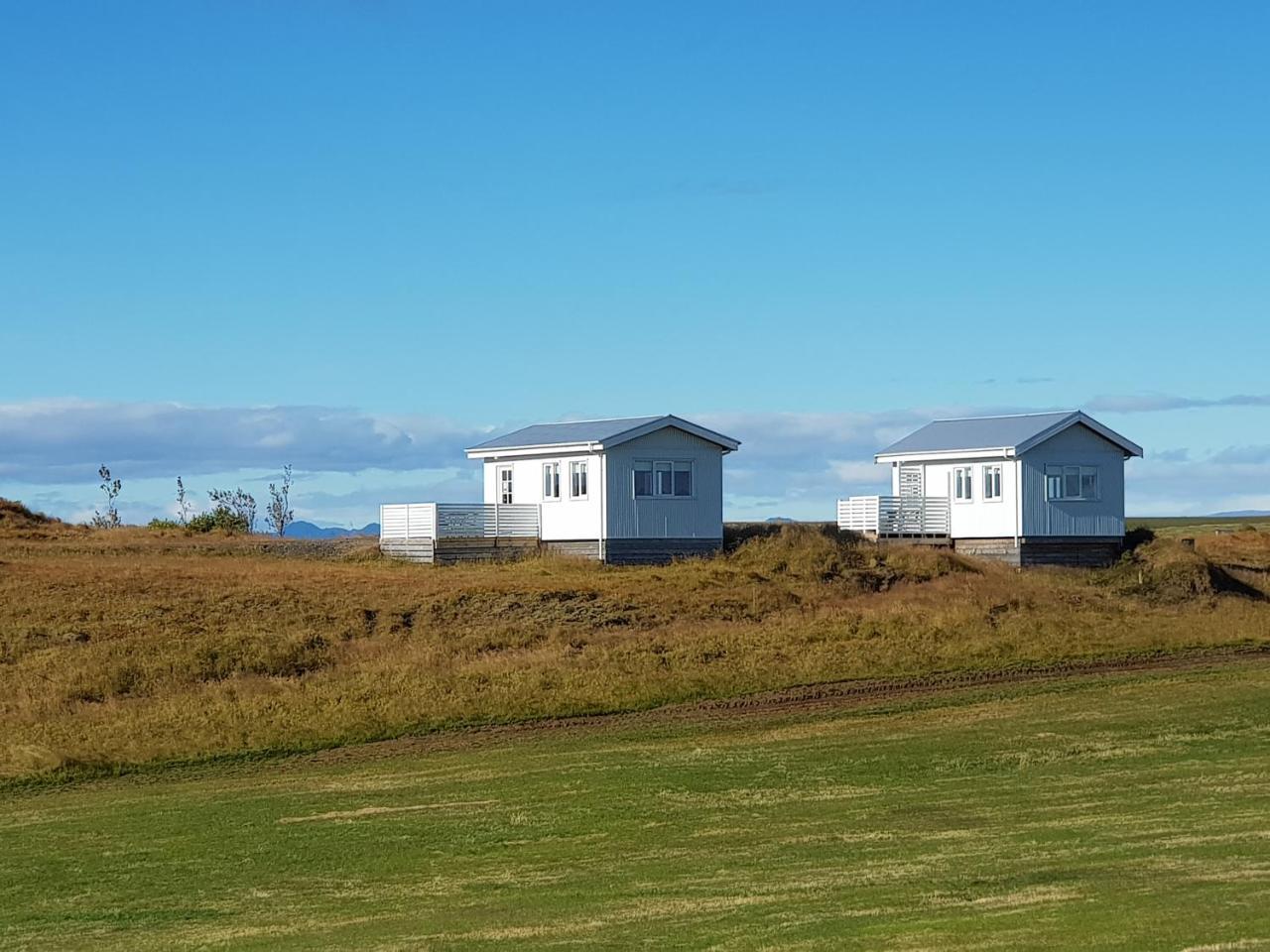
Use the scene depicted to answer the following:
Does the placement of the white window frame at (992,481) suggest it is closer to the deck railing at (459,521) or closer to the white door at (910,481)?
the white door at (910,481)

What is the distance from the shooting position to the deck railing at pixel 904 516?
56.0m

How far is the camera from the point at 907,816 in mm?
17938

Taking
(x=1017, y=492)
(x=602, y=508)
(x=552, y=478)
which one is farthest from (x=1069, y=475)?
(x=552, y=478)

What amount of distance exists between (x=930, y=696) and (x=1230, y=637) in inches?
467

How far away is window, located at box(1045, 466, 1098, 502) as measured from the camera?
53688 millimetres

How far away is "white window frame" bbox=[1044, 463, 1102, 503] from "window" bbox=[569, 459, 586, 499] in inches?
599

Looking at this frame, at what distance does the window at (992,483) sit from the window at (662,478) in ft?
33.8

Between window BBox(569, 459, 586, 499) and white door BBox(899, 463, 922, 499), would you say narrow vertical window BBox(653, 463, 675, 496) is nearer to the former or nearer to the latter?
window BBox(569, 459, 586, 499)

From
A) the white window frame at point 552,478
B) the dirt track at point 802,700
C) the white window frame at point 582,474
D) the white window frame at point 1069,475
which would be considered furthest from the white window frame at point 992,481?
the dirt track at point 802,700

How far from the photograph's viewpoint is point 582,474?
4988 cm

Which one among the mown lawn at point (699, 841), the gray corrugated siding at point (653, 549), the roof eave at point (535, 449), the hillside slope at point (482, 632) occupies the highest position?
the roof eave at point (535, 449)

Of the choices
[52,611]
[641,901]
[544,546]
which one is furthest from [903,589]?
[641,901]

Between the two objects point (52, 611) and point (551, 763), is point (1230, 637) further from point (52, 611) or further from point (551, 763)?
point (52, 611)

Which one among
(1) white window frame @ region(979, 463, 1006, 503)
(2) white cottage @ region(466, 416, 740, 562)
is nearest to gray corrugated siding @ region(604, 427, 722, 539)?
(2) white cottage @ region(466, 416, 740, 562)
